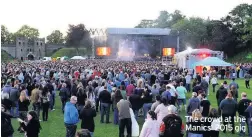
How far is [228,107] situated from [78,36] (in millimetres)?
79397

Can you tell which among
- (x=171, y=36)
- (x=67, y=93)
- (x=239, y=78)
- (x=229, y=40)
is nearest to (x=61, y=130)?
(x=67, y=93)

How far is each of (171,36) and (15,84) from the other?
53682 mm

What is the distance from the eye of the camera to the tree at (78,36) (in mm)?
87500

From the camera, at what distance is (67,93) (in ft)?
44.7

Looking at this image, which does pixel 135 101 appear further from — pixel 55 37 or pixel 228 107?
pixel 55 37

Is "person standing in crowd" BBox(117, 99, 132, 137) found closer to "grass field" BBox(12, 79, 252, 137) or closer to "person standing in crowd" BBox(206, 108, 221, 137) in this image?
"grass field" BBox(12, 79, 252, 137)

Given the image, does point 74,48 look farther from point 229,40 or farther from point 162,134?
point 162,134

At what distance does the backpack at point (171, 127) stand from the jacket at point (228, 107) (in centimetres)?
360

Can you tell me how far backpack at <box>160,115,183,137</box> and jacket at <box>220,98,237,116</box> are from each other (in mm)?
3603

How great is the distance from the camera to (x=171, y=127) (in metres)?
6.44

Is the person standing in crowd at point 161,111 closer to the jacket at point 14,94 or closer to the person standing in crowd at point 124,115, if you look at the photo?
the person standing in crowd at point 124,115

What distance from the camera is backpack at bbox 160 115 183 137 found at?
6.43 meters

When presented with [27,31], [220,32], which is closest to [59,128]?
[220,32]

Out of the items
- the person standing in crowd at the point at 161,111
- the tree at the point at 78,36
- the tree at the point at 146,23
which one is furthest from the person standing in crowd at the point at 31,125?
the tree at the point at 146,23
